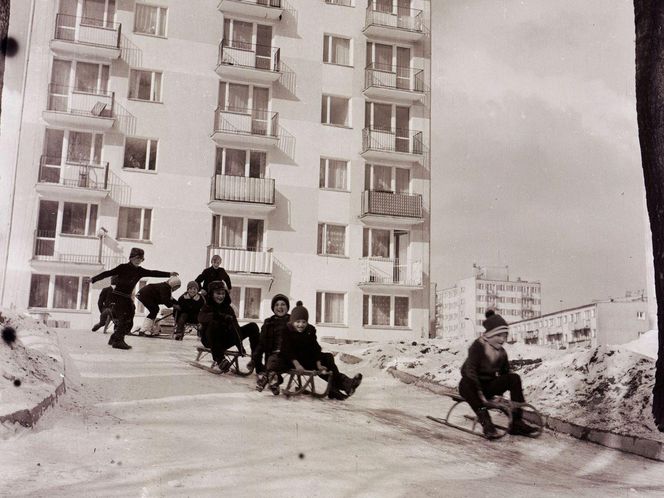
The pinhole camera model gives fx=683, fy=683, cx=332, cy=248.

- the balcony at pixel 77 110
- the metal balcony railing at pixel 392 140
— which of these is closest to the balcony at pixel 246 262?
the balcony at pixel 77 110

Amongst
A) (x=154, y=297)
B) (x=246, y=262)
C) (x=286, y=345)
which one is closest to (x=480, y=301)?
(x=246, y=262)

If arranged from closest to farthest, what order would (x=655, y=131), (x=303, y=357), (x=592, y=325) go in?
(x=655, y=131) < (x=303, y=357) < (x=592, y=325)

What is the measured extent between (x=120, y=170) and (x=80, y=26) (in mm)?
5063

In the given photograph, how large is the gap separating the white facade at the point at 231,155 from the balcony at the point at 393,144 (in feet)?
0.23

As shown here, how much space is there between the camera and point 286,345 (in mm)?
8359

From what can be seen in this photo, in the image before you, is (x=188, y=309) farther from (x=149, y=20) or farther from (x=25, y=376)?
(x=149, y=20)

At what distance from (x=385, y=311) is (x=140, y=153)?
9.95 metres

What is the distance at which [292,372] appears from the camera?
8.27 meters

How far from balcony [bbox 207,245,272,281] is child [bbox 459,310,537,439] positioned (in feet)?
50.9

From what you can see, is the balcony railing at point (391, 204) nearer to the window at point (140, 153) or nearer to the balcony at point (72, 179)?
the window at point (140, 153)

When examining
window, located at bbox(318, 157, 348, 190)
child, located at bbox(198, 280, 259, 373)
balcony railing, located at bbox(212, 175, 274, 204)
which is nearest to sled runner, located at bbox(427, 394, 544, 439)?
child, located at bbox(198, 280, 259, 373)

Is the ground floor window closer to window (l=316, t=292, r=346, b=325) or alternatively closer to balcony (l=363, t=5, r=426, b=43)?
window (l=316, t=292, r=346, b=325)

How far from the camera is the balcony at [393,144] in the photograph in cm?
2466

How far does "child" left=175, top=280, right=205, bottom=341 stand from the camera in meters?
12.9
